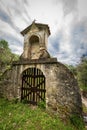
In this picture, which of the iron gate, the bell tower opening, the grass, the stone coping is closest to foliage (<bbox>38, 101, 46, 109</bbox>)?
the grass

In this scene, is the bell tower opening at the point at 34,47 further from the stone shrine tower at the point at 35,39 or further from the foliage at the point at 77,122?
the foliage at the point at 77,122

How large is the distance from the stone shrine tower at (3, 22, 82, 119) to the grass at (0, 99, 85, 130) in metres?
0.59

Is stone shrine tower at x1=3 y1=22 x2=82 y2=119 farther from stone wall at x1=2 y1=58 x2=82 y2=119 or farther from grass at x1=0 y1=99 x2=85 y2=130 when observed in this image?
grass at x1=0 y1=99 x2=85 y2=130

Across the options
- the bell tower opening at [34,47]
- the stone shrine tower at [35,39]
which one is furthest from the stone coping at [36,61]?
the bell tower opening at [34,47]

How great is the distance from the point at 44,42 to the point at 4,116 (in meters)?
5.54

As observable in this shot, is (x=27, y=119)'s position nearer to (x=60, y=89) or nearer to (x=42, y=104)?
(x=42, y=104)

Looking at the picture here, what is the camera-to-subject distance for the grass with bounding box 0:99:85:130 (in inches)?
206

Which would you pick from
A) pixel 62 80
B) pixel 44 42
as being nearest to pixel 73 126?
pixel 62 80

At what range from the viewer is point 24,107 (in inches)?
273

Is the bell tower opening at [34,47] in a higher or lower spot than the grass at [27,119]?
higher

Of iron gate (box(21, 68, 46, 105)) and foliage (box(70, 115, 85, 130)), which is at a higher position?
iron gate (box(21, 68, 46, 105))

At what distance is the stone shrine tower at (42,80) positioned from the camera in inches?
241

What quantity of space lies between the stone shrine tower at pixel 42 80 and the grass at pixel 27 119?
585 mm

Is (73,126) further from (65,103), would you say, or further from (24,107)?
(24,107)
